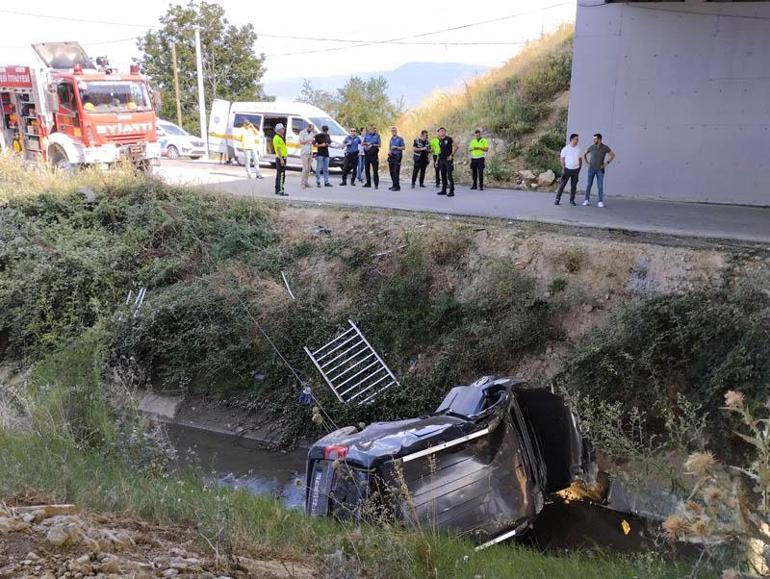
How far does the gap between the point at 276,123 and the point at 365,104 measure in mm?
8511

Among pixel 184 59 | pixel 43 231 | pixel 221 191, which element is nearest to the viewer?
pixel 43 231

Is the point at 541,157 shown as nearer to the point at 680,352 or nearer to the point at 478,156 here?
the point at 478,156

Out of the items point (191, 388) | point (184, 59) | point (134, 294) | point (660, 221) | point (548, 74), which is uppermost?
point (184, 59)

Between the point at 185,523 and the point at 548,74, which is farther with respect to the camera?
the point at 548,74

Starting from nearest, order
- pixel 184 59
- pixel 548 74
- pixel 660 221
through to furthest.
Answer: pixel 660 221 → pixel 548 74 → pixel 184 59

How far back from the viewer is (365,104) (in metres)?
30.1

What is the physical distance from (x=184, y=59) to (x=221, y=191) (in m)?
28.9

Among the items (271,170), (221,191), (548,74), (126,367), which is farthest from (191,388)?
(548,74)

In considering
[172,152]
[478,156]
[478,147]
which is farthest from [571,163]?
[172,152]

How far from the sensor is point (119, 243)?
13.6m

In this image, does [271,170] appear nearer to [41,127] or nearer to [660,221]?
[41,127]

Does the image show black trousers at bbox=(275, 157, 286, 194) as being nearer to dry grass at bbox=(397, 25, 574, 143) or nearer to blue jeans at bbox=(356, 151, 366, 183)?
blue jeans at bbox=(356, 151, 366, 183)

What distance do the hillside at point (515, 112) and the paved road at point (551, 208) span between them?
7.08 ft

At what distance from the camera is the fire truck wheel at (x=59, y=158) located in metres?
18.2
